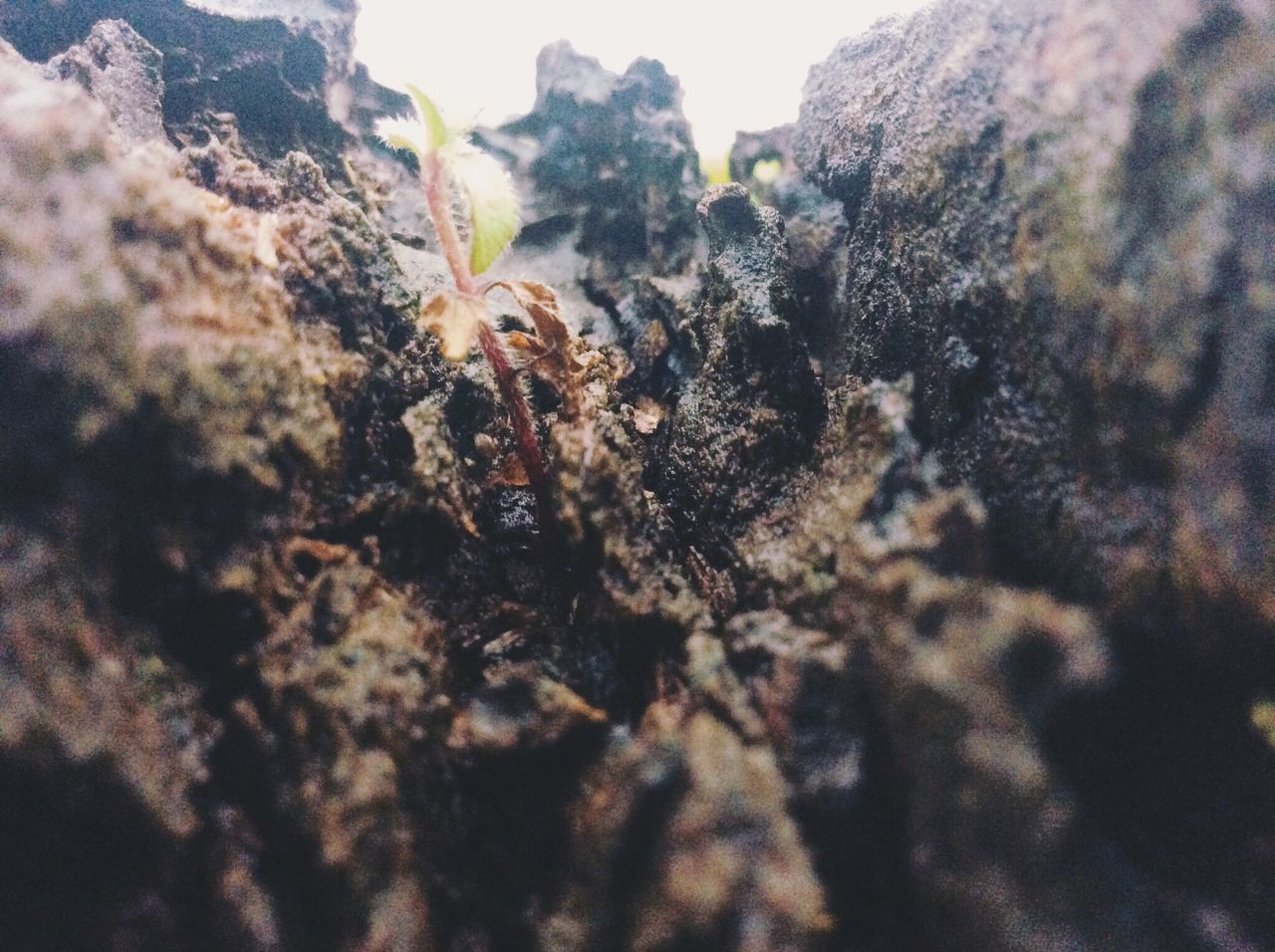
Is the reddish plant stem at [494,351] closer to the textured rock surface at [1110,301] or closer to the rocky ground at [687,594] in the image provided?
the rocky ground at [687,594]

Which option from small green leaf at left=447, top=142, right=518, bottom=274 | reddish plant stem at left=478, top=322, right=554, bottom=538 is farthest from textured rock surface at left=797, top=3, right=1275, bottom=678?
small green leaf at left=447, top=142, right=518, bottom=274

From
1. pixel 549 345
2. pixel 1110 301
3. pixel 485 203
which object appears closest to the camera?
pixel 1110 301

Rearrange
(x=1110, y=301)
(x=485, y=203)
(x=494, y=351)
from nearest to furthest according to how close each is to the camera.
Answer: (x=1110, y=301), (x=485, y=203), (x=494, y=351)

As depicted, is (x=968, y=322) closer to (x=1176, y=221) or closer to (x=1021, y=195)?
(x=1021, y=195)

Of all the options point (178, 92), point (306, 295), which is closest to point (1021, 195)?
point (306, 295)

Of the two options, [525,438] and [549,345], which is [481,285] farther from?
[525,438]

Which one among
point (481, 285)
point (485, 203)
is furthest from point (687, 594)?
point (485, 203)

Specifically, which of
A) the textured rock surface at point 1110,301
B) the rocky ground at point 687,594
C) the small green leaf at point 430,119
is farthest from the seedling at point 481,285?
the textured rock surface at point 1110,301
